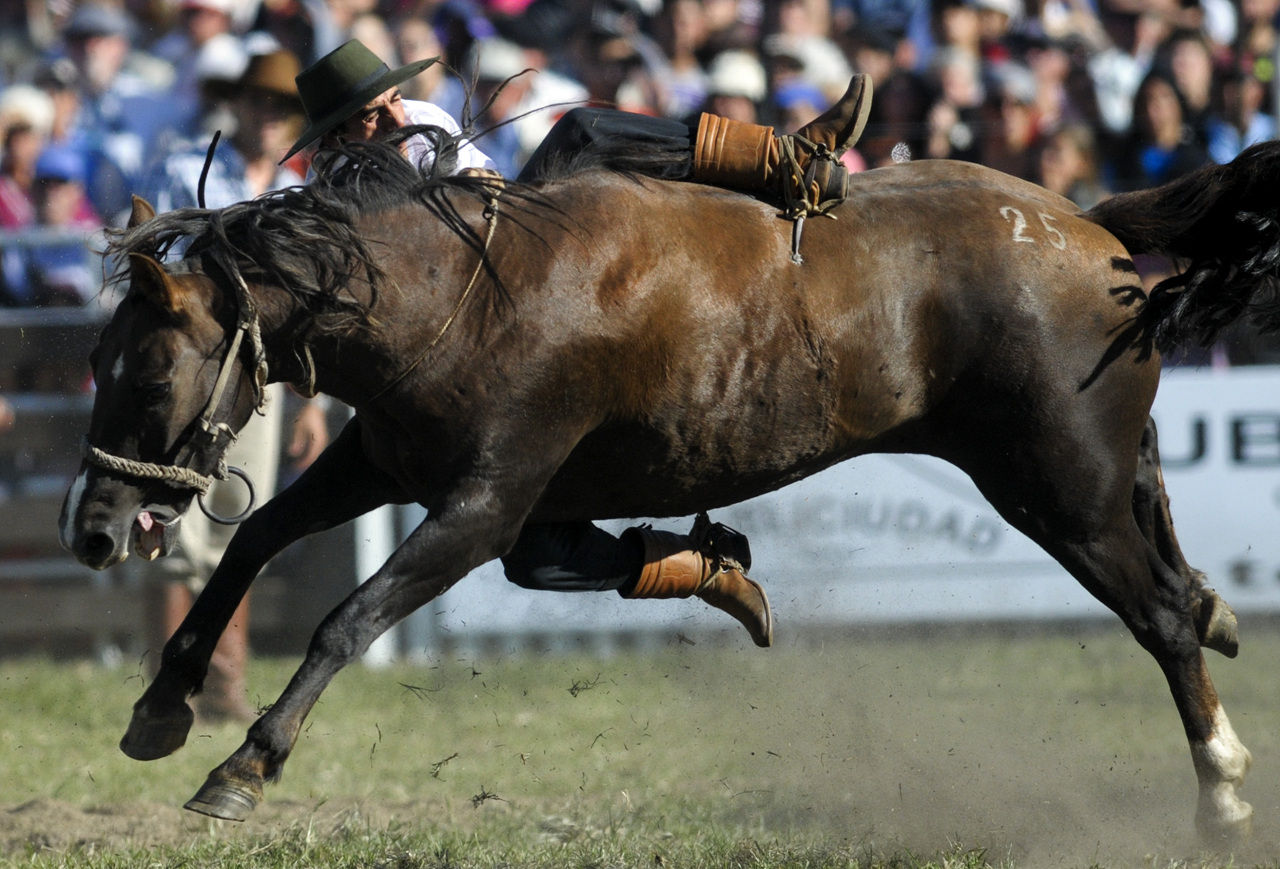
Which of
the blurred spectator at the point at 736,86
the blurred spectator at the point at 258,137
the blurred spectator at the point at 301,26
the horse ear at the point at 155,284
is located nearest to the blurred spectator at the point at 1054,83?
the blurred spectator at the point at 736,86

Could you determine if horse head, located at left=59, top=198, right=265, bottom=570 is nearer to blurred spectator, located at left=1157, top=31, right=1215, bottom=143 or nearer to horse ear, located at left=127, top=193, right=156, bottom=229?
horse ear, located at left=127, top=193, right=156, bottom=229

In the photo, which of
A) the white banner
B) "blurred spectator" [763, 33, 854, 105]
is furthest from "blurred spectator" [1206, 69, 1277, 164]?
"blurred spectator" [763, 33, 854, 105]

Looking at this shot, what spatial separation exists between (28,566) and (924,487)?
12.3 feet

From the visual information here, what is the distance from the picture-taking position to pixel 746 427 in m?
3.40

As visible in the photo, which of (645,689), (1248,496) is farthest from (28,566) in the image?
(1248,496)

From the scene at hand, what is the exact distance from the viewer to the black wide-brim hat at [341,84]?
141 inches

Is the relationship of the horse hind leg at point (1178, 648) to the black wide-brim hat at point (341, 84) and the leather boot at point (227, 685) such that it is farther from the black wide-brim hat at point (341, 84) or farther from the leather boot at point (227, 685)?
the leather boot at point (227, 685)

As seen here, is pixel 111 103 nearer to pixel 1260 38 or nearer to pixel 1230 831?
pixel 1260 38

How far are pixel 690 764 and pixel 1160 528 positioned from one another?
1.66 metres

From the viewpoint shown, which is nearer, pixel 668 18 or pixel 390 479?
pixel 390 479

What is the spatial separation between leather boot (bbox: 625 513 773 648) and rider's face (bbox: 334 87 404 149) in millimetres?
1229

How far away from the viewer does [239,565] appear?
3559mm

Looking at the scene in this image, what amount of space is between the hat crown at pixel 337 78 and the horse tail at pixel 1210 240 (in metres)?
1.84

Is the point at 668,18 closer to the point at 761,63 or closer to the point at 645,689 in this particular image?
the point at 761,63
